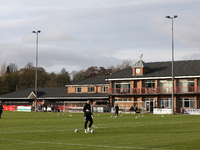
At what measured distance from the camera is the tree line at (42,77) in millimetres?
123125

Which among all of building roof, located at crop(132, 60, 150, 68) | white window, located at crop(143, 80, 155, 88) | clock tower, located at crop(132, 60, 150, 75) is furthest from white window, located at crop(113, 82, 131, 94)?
building roof, located at crop(132, 60, 150, 68)

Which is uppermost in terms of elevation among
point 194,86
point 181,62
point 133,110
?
point 181,62

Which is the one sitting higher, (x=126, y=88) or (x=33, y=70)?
(x=33, y=70)

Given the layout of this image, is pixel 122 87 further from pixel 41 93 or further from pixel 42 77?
pixel 42 77

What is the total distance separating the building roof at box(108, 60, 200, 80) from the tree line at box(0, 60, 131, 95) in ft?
156

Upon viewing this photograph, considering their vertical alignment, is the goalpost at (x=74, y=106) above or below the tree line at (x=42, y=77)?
below

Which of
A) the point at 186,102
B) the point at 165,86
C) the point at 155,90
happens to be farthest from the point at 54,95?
the point at 186,102

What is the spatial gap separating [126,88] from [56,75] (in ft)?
212

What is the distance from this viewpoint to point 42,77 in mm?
128875

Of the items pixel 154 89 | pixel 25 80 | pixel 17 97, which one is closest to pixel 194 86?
pixel 154 89

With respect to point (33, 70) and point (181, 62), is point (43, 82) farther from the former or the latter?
point (181, 62)

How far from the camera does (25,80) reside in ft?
412

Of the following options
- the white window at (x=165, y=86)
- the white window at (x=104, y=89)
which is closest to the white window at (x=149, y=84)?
the white window at (x=165, y=86)

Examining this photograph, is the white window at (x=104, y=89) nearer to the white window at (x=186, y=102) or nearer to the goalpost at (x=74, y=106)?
the goalpost at (x=74, y=106)
